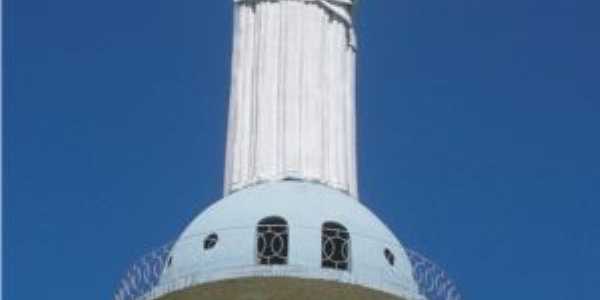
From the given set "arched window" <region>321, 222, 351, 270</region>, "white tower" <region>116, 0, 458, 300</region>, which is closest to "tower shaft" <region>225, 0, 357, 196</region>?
"white tower" <region>116, 0, 458, 300</region>

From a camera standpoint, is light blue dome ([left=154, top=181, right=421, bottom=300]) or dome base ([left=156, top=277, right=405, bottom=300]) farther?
light blue dome ([left=154, top=181, right=421, bottom=300])

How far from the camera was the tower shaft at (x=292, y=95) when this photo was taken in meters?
37.8

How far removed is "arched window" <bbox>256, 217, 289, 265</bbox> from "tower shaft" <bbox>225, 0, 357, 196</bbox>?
3.21 metres

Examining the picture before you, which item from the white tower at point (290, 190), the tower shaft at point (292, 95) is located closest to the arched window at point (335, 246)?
the white tower at point (290, 190)

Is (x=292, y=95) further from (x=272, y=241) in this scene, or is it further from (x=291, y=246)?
(x=291, y=246)

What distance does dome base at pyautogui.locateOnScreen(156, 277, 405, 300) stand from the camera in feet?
108

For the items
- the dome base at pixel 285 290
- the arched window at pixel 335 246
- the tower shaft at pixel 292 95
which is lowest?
the dome base at pixel 285 290

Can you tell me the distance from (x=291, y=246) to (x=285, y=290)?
3.92 feet

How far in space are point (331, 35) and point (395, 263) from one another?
7.69m

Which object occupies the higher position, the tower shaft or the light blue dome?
the tower shaft

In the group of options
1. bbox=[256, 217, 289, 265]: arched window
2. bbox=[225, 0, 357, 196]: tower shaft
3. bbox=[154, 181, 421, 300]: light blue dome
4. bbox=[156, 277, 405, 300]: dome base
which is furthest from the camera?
bbox=[225, 0, 357, 196]: tower shaft

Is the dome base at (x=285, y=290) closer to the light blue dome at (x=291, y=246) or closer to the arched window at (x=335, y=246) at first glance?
the light blue dome at (x=291, y=246)

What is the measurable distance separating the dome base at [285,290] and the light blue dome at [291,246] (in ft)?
0.38

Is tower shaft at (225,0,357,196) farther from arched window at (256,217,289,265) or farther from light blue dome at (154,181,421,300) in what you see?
arched window at (256,217,289,265)
